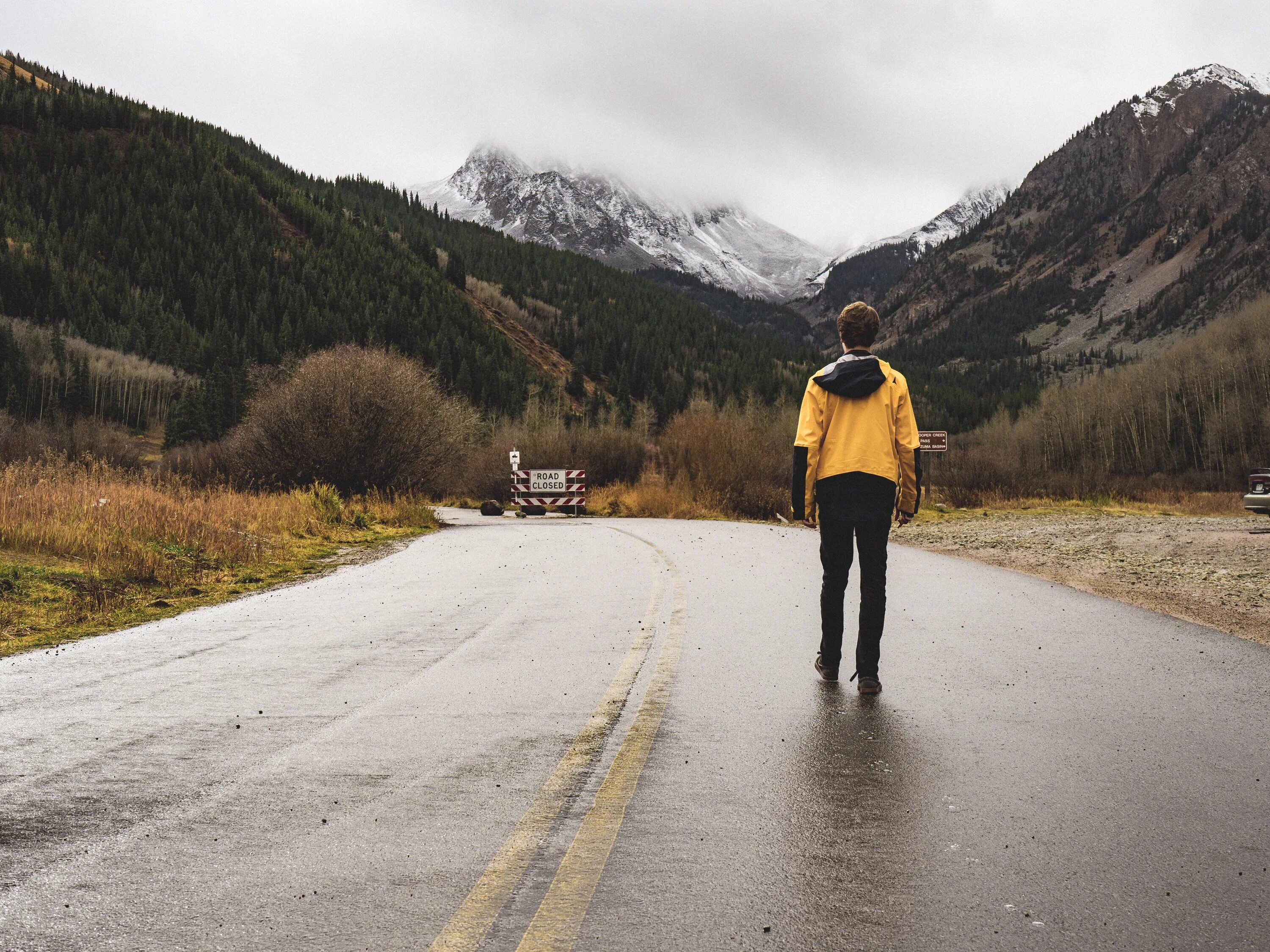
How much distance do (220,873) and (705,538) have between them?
56.5 feet

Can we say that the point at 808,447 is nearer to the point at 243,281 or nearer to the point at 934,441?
the point at 934,441

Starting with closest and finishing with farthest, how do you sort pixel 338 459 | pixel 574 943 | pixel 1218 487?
pixel 574 943 → pixel 338 459 → pixel 1218 487

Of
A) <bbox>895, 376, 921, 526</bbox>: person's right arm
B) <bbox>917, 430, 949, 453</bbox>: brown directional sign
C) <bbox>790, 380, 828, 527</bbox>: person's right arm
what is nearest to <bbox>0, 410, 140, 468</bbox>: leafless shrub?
<bbox>917, 430, 949, 453</bbox>: brown directional sign

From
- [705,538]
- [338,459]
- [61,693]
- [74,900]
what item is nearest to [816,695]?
[74,900]

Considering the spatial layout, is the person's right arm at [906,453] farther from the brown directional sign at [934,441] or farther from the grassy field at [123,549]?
the brown directional sign at [934,441]

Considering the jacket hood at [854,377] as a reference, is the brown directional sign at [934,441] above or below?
above

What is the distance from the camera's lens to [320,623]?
28.6 ft

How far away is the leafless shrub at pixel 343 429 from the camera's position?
2628cm

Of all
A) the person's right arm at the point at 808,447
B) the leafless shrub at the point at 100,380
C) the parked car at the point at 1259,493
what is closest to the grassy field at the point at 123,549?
the person's right arm at the point at 808,447

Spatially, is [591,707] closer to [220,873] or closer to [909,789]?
[909,789]

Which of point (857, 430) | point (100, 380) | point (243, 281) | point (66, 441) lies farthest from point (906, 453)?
point (243, 281)

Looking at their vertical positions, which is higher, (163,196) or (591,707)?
(163,196)

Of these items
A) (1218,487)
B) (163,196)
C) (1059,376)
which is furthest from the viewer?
(1059,376)

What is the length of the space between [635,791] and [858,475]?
2.87 metres
